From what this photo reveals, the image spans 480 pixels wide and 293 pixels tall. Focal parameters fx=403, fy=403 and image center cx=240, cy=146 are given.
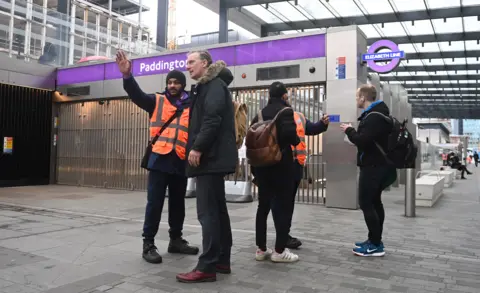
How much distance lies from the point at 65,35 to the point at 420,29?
14.7 metres

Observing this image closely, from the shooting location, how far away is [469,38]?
18.3 meters

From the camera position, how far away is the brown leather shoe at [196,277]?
3.16 metres

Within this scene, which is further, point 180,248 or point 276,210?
point 180,248

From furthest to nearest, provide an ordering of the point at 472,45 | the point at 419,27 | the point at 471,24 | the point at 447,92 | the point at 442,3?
the point at 447,92 < the point at 472,45 < the point at 419,27 < the point at 471,24 < the point at 442,3

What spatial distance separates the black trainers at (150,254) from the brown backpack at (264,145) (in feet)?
4.09

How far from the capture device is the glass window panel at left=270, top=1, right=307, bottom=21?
1728 cm

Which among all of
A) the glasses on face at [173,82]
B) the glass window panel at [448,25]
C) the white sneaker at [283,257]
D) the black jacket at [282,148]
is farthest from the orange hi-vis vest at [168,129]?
the glass window panel at [448,25]

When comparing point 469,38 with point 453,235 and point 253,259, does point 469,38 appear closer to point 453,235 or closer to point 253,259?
point 453,235

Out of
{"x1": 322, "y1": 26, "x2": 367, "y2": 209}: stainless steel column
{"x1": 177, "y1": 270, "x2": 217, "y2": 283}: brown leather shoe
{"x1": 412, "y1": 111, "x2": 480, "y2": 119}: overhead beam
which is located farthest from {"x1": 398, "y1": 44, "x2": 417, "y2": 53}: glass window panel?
{"x1": 412, "y1": 111, "x2": 480, "y2": 119}: overhead beam

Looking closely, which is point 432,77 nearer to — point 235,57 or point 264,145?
point 235,57

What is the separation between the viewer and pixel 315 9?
17.2m

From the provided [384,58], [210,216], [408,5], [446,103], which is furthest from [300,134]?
[446,103]

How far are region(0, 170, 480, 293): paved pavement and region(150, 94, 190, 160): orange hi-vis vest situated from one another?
1.08 m

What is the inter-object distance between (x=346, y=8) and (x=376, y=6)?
1.25 meters
